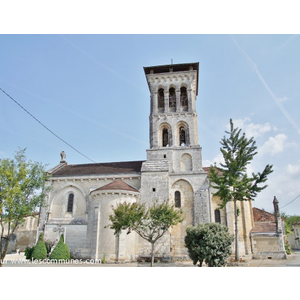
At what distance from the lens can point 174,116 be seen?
28547 mm

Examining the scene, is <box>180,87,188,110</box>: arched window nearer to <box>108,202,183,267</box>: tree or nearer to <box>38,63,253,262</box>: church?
<box>38,63,253,262</box>: church

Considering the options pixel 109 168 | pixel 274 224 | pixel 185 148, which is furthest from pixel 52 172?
pixel 274 224

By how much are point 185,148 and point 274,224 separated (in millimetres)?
11512

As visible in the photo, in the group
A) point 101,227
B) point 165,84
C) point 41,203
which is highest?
point 165,84

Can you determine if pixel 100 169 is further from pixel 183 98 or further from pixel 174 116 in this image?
pixel 183 98

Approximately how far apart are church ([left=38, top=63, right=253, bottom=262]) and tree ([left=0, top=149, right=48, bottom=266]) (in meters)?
7.66

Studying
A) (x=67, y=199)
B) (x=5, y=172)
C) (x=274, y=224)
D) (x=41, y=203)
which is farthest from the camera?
(x=67, y=199)

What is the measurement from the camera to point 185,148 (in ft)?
88.1

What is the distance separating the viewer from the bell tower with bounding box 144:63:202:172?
1049 inches

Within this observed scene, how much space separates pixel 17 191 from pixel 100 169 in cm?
1402

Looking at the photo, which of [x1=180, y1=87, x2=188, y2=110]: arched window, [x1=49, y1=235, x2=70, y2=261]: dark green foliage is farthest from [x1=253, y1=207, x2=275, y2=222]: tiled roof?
[x1=49, y1=235, x2=70, y2=261]: dark green foliage

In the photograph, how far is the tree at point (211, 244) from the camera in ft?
50.5

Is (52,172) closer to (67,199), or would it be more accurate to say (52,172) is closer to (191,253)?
(67,199)

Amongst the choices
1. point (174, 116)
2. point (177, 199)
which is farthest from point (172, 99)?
point (177, 199)
